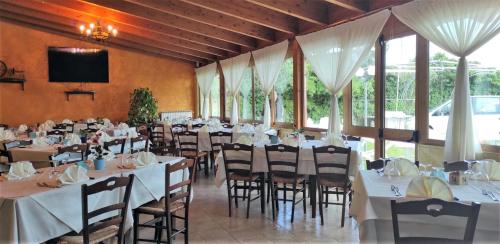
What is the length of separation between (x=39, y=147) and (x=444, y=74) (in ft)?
18.4

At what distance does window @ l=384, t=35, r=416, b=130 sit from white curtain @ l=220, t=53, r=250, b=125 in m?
4.94

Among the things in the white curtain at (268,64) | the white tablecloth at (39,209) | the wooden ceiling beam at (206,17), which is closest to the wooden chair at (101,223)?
the white tablecloth at (39,209)

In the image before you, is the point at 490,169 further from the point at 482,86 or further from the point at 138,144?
the point at 138,144

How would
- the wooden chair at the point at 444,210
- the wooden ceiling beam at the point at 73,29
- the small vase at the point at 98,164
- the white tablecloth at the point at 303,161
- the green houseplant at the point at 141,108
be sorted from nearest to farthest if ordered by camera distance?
1. the wooden chair at the point at 444,210
2. the small vase at the point at 98,164
3. the white tablecloth at the point at 303,161
4. the wooden ceiling beam at the point at 73,29
5. the green houseplant at the point at 141,108

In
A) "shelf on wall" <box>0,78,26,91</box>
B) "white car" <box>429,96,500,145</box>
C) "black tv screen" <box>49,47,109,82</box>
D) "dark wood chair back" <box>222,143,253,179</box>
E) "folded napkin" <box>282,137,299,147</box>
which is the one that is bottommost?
"dark wood chair back" <box>222,143,253,179</box>

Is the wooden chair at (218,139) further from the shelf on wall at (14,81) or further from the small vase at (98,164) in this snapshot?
the shelf on wall at (14,81)

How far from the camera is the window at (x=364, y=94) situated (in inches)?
229

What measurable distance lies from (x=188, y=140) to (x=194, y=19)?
8.01 ft

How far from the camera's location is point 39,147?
5.38 metres

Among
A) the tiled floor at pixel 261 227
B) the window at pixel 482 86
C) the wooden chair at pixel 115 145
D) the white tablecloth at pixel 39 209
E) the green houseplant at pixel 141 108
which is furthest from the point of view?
the green houseplant at pixel 141 108

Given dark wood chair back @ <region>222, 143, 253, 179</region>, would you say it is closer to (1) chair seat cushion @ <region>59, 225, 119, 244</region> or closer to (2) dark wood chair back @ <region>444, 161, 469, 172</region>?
(1) chair seat cushion @ <region>59, 225, 119, 244</region>

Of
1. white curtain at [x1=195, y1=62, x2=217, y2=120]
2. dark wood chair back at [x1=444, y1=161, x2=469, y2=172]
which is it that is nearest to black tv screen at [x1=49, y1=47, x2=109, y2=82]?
white curtain at [x1=195, y1=62, x2=217, y2=120]

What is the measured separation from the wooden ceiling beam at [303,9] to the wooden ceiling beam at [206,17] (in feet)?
5.89

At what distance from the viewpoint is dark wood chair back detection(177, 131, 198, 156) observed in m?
6.74
